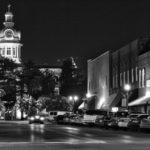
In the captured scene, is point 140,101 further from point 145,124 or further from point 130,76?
point 145,124

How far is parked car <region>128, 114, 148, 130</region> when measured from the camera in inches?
1998

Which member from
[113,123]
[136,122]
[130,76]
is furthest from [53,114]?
[136,122]

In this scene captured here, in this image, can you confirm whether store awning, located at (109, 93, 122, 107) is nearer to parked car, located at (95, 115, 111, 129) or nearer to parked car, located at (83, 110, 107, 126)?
parked car, located at (83, 110, 107, 126)

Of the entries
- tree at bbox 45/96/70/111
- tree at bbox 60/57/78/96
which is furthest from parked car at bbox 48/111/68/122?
tree at bbox 60/57/78/96

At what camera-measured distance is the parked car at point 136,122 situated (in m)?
50.8

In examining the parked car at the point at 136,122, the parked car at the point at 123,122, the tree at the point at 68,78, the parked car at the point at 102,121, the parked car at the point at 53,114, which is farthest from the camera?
the tree at the point at 68,78

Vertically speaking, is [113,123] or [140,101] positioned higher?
[140,101]

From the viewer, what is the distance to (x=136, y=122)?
50906 millimetres

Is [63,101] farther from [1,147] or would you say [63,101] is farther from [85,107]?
[1,147]

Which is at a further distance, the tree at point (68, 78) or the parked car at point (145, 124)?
the tree at point (68, 78)

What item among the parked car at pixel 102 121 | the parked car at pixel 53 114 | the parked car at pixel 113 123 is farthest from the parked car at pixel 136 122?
the parked car at pixel 53 114

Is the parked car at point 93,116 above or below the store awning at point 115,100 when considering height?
below

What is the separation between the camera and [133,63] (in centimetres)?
7706

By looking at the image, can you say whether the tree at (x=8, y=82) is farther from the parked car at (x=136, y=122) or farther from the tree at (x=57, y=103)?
the parked car at (x=136, y=122)
